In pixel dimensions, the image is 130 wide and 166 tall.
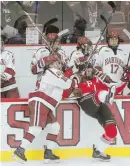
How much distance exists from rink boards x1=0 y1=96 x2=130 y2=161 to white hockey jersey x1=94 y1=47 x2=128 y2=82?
0.61 metres

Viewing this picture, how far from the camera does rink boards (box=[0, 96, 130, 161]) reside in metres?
3.05

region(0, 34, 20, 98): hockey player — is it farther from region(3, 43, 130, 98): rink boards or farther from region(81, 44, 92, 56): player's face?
region(81, 44, 92, 56): player's face

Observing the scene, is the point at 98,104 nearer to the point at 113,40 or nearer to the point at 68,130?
the point at 68,130

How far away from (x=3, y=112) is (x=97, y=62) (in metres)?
0.94

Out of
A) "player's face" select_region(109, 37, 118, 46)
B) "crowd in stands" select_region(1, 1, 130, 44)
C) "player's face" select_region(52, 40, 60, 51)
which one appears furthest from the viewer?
"crowd in stands" select_region(1, 1, 130, 44)

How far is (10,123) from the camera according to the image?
3055 millimetres

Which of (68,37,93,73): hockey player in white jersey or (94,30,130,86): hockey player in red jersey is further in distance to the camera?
(94,30,130,86): hockey player in red jersey

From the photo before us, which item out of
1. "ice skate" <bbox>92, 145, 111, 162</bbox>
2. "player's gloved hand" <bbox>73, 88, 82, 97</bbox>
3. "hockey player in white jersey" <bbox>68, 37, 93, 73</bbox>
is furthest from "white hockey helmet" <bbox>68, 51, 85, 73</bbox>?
"ice skate" <bbox>92, 145, 111, 162</bbox>

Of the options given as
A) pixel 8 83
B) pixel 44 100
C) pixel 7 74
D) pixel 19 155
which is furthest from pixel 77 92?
pixel 8 83

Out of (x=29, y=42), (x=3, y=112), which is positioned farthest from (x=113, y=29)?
(x=3, y=112)

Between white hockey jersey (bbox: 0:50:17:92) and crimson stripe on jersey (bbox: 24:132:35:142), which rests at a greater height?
white hockey jersey (bbox: 0:50:17:92)

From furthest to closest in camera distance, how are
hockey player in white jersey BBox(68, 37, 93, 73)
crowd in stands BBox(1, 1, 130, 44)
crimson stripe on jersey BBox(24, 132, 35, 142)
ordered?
crowd in stands BBox(1, 1, 130, 44), hockey player in white jersey BBox(68, 37, 93, 73), crimson stripe on jersey BBox(24, 132, 35, 142)

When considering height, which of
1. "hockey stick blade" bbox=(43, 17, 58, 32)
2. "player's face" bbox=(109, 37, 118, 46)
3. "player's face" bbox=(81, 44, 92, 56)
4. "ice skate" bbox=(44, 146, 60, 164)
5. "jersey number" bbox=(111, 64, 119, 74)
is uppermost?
"hockey stick blade" bbox=(43, 17, 58, 32)

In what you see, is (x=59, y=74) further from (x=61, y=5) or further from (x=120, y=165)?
(x=61, y=5)
